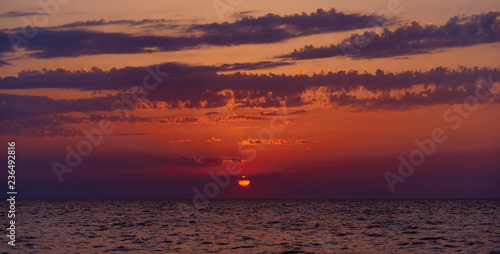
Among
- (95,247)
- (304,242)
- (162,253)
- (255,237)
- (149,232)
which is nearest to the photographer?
(162,253)

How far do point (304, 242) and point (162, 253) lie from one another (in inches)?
568

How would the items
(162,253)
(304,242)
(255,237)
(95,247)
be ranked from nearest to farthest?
(162,253) < (95,247) < (304,242) < (255,237)

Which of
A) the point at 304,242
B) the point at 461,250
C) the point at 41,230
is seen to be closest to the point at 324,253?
the point at 304,242

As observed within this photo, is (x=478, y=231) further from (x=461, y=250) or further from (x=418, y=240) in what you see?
(x=461, y=250)

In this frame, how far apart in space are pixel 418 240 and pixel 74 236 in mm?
34023

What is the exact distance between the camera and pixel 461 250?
46125mm

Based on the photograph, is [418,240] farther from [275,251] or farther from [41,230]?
[41,230]

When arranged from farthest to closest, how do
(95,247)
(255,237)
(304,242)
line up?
1. (255,237)
2. (304,242)
3. (95,247)

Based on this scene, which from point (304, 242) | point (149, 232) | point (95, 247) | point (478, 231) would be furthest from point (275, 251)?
point (478, 231)

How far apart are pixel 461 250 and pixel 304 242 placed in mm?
13664

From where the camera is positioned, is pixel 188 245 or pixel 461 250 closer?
pixel 461 250

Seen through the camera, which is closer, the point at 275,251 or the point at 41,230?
the point at 275,251

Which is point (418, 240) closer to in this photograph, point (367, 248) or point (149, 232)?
point (367, 248)

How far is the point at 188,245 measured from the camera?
49.2 m
